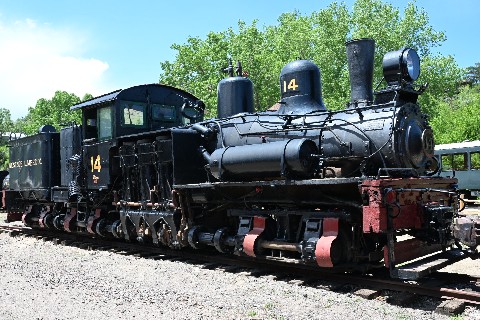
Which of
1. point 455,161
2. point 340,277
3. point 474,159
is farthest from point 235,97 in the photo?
point 455,161

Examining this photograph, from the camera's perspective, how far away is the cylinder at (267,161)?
275 inches

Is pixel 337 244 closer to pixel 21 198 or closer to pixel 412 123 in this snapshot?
pixel 412 123

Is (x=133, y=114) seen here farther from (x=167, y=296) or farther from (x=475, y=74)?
(x=475, y=74)

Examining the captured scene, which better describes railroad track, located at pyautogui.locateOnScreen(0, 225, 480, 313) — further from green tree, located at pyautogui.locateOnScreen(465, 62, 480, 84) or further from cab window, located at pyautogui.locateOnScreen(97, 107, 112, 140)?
green tree, located at pyautogui.locateOnScreen(465, 62, 480, 84)

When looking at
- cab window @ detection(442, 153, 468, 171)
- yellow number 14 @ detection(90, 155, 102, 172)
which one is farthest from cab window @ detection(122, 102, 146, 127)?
cab window @ detection(442, 153, 468, 171)

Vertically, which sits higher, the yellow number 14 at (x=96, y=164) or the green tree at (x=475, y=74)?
the green tree at (x=475, y=74)

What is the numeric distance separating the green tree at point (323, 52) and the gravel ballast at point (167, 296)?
967 inches

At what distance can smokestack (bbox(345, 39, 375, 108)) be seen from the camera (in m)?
7.98

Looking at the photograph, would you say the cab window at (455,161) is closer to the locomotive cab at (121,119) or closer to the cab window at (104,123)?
the locomotive cab at (121,119)

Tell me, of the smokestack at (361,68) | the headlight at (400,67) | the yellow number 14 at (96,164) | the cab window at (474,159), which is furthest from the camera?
the cab window at (474,159)

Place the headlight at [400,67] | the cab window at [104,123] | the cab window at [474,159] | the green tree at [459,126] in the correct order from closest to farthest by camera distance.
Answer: the headlight at [400,67], the cab window at [104,123], the cab window at [474,159], the green tree at [459,126]

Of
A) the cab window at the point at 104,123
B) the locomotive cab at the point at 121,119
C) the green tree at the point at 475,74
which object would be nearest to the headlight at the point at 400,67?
the locomotive cab at the point at 121,119

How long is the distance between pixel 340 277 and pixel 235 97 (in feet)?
13.7

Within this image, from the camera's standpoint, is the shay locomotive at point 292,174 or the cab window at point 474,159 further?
the cab window at point 474,159
